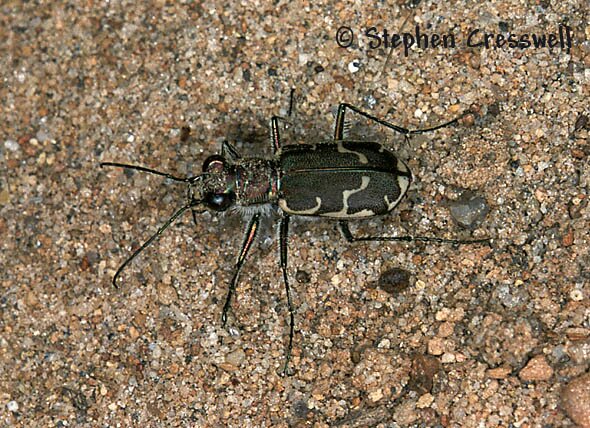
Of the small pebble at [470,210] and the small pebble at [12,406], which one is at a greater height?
the small pebble at [470,210]

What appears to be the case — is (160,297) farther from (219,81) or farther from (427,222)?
(427,222)

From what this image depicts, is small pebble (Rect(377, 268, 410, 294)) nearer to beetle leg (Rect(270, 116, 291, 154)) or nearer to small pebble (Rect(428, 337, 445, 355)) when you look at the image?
small pebble (Rect(428, 337, 445, 355))

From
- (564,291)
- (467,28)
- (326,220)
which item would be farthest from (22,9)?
(564,291)

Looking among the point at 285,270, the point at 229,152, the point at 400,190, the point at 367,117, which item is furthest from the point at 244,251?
the point at 367,117

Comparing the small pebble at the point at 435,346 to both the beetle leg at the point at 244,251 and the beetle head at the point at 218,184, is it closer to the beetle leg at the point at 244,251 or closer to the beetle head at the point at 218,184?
the beetle leg at the point at 244,251

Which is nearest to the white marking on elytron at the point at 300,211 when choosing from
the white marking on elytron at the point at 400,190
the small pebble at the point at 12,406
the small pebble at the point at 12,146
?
the white marking on elytron at the point at 400,190

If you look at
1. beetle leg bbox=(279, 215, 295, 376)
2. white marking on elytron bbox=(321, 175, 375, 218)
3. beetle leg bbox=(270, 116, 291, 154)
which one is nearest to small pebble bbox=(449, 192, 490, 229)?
white marking on elytron bbox=(321, 175, 375, 218)
